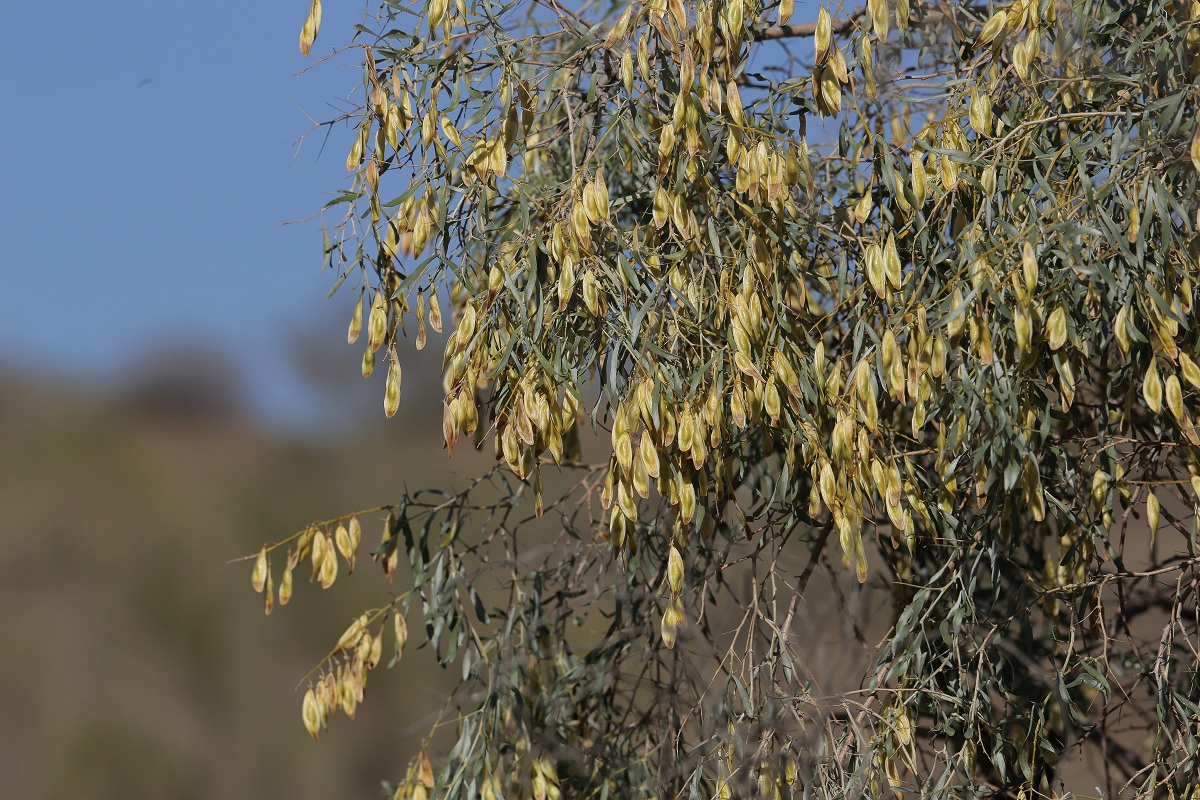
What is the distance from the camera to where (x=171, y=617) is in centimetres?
497

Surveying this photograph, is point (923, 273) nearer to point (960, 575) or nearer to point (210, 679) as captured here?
point (960, 575)

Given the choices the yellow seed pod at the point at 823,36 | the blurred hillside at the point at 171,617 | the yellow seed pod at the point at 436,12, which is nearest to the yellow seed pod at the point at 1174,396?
the yellow seed pod at the point at 823,36

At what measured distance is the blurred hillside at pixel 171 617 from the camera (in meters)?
4.68

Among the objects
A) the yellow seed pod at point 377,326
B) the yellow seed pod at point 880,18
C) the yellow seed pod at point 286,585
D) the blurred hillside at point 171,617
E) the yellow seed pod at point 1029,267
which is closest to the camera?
the yellow seed pod at point 1029,267

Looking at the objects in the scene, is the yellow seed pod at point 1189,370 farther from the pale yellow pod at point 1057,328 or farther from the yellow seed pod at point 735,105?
the yellow seed pod at point 735,105

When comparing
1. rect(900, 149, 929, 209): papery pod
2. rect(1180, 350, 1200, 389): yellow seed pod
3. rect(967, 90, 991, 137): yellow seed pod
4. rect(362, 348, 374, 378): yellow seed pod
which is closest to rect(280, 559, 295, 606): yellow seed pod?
rect(362, 348, 374, 378): yellow seed pod

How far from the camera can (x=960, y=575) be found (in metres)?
1.98

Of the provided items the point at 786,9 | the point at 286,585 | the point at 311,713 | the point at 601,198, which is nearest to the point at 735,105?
the point at 786,9

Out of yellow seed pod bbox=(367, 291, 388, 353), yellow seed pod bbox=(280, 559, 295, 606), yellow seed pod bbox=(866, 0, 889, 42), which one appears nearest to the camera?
yellow seed pod bbox=(866, 0, 889, 42)

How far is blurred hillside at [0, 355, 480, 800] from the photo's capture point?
4.68 meters

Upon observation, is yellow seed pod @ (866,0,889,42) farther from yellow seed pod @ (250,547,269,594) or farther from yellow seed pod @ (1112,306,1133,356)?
yellow seed pod @ (250,547,269,594)

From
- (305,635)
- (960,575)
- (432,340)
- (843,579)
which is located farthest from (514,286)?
(305,635)

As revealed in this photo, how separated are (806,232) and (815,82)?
43 centimetres

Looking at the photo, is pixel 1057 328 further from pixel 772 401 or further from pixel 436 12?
pixel 436 12
